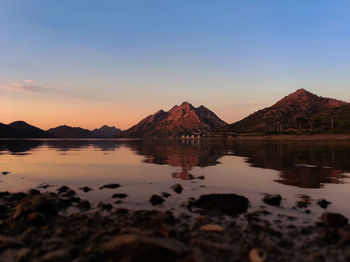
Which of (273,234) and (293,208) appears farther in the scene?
(293,208)

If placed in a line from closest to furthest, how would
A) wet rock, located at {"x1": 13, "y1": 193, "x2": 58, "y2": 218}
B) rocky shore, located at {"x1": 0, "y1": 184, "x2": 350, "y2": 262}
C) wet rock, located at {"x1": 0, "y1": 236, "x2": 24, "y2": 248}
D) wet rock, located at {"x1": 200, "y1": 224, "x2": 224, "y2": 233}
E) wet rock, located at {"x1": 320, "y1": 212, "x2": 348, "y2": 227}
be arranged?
rocky shore, located at {"x1": 0, "y1": 184, "x2": 350, "y2": 262}
wet rock, located at {"x1": 0, "y1": 236, "x2": 24, "y2": 248}
wet rock, located at {"x1": 200, "y1": 224, "x2": 224, "y2": 233}
wet rock, located at {"x1": 320, "y1": 212, "x2": 348, "y2": 227}
wet rock, located at {"x1": 13, "y1": 193, "x2": 58, "y2": 218}

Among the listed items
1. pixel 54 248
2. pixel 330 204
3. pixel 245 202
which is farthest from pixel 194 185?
pixel 54 248

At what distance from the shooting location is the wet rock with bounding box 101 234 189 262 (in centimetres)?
983

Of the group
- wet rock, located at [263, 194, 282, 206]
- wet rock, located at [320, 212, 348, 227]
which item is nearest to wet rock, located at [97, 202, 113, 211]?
wet rock, located at [263, 194, 282, 206]

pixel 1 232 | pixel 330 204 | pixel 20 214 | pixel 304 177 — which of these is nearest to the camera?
pixel 1 232

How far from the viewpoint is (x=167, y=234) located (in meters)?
12.3

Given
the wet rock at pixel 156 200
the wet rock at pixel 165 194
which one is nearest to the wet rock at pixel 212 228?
the wet rock at pixel 156 200

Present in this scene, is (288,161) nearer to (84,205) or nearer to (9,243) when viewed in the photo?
(84,205)

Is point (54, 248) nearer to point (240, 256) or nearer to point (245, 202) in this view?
point (240, 256)

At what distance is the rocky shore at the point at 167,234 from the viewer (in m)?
10.1

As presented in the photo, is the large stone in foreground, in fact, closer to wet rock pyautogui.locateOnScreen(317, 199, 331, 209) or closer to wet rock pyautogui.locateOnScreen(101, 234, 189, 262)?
wet rock pyautogui.locateOnScreen(317, 199, 331, 209)

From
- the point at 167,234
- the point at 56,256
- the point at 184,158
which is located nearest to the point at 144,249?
the point at 167,234

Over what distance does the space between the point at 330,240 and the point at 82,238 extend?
12.5 m

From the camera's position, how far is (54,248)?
10820 millimetres
